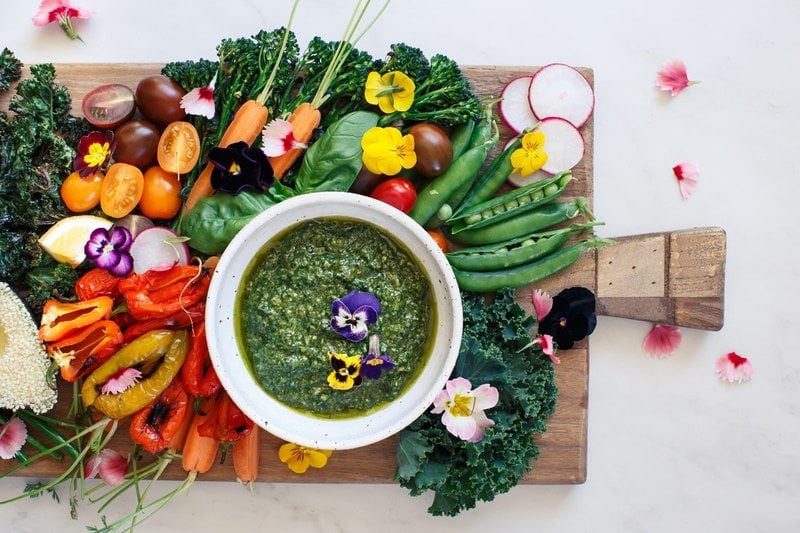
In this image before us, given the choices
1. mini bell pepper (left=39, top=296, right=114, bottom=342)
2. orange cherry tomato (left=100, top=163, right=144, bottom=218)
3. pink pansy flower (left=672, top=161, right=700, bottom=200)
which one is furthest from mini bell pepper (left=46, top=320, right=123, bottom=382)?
pink pansy flower (left=672, top=161, right=700, bottom=200)

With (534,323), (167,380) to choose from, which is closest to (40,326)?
(167,380)

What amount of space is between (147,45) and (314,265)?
0.91m

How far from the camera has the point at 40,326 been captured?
196 centimetres

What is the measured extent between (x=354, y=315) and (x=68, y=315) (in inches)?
29.1

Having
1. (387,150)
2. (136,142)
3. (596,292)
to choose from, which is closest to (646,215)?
(596,292)

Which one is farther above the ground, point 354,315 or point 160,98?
point 160,98

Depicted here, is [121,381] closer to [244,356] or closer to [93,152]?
[244,356]

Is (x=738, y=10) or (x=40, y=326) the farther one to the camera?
(x=738, y=10)

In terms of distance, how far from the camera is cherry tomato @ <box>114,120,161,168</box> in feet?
6.54

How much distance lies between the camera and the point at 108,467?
2.04 meters

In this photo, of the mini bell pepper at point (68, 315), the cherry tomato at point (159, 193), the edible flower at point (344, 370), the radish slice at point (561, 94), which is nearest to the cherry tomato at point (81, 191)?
the cherry tomato at point (159, 193)

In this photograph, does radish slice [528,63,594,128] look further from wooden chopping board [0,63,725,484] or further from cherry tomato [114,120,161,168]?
cherry tomato [114,120,161,168]

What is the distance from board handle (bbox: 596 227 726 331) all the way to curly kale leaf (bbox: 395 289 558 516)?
266 mm

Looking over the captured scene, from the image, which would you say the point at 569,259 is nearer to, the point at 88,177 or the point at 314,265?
the point at 314,265
